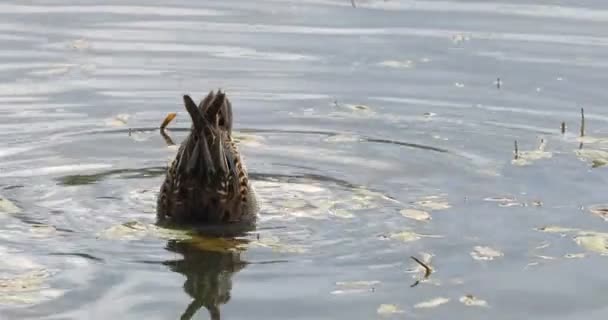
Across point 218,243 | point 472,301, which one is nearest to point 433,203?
point 218,243

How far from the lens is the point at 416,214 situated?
9.72 metres

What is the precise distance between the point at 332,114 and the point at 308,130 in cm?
54

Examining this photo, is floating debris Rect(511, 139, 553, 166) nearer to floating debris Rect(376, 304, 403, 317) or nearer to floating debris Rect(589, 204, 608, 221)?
floating debris Rect(589, 204, 608, 221)

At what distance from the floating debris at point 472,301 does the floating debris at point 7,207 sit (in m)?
2.99

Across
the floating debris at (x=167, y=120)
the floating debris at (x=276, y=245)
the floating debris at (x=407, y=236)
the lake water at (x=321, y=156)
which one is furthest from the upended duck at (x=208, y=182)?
the floating debris at (x=167, y=120)

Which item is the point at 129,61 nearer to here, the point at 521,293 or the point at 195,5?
the point at 195,5

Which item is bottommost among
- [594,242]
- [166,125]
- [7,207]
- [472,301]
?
[472,301]

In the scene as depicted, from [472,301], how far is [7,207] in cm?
315

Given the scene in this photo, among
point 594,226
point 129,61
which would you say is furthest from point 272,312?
point 129,61

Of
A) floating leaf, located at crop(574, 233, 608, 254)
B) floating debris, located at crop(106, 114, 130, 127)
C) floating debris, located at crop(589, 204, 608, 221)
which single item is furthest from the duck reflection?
floating debris, located at crop(106, 114, 130, 127)

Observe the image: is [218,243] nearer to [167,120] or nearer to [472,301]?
[472,301]

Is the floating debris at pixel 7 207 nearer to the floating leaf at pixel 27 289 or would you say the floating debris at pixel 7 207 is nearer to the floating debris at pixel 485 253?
the floating leaf at pixel 27 289

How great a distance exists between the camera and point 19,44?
14.3 meters

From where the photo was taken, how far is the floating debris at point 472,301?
320 inches
